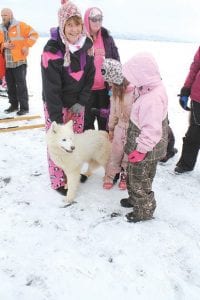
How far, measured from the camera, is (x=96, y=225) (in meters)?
3.61

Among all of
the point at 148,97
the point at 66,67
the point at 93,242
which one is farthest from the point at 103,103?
the point at 93,242

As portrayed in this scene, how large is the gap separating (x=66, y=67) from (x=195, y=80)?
1.86 metres

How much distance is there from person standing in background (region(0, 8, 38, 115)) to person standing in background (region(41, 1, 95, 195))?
346 cm

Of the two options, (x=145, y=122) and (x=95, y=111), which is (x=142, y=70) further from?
(x=95, y=111)

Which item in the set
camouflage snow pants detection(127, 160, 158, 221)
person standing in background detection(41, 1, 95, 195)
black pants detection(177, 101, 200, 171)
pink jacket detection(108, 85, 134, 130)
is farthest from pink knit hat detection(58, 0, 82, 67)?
black pants detection(177, 101, 200, 171)

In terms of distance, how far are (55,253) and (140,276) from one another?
32.1 inches

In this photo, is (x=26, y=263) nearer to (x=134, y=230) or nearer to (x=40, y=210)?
(x=40, y=210)

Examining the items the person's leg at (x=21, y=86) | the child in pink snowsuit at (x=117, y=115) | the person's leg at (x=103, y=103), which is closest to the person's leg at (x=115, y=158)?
the child in pink snowsuit at (x=117, y=115)

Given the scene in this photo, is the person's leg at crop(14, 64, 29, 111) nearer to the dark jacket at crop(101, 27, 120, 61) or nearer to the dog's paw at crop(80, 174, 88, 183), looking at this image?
the dark jacket at crop(101, 27, 120, 61)

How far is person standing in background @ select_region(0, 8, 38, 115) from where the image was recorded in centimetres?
696

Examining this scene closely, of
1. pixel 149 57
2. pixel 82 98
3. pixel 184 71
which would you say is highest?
pixel 149 57

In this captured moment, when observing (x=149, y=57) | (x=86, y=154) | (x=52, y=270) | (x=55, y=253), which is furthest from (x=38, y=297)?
(x=149, y=57)

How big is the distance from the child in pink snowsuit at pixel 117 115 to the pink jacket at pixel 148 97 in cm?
62

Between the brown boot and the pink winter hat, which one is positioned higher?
the pink winter hat
